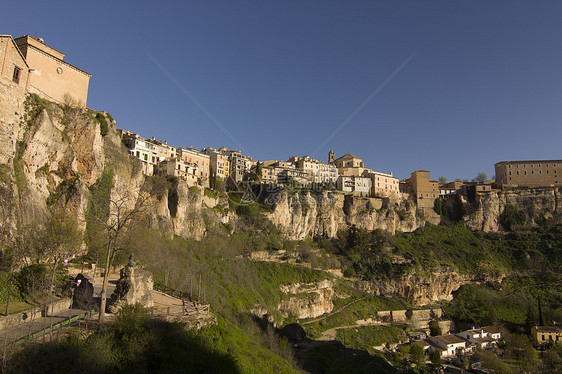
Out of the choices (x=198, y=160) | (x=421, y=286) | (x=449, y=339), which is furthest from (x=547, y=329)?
(x=198, y=160)

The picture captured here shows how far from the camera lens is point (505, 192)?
74125 millimetres

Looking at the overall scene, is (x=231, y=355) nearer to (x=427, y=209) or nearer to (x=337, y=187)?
(x=337, y=187)

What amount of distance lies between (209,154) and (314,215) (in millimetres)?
21447

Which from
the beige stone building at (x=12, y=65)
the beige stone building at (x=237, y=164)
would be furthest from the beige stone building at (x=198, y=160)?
the beige stone building at (x=12, y=65)

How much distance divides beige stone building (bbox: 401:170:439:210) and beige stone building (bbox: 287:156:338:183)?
56.3ft

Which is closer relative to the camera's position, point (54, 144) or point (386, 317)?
point (54, 144)

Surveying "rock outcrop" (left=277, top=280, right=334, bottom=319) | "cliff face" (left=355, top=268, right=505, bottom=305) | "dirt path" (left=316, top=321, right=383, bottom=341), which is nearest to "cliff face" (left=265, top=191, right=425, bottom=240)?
"cliff face" (left=355, top=268, right=505, bottom=305)

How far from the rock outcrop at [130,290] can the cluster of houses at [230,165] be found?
16.7 metres

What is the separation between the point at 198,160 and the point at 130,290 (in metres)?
45.3

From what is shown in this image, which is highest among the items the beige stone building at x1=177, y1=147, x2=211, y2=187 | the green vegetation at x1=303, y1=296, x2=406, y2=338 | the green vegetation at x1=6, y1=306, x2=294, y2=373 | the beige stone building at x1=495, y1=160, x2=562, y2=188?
the beige stone building at x1=495, y1=160, x2=562, y2=188

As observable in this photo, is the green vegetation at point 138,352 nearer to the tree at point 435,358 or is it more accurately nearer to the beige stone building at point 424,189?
the tree at point 435,358

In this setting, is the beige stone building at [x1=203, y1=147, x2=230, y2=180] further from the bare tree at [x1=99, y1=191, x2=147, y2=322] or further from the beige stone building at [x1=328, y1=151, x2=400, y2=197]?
the beige stone building at [x1=328, y1=151, x2=400, y2=197]

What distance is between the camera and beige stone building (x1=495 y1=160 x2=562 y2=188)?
7575 cm

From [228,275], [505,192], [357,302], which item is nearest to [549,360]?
[357,302]
